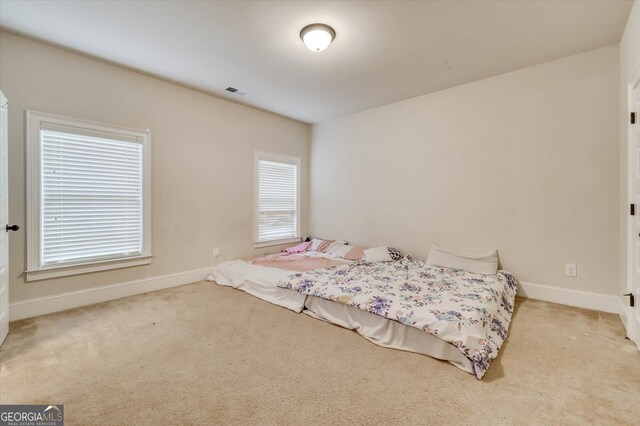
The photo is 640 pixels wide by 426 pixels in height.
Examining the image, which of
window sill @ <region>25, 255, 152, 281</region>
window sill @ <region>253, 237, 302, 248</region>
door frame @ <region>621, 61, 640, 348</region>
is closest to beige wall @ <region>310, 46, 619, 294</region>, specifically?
door frame @ <region>621, 61, 640, 348</region>

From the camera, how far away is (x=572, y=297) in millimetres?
2906

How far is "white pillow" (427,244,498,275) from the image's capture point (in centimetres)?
321

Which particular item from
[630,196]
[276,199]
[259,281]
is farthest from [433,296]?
[276,199]

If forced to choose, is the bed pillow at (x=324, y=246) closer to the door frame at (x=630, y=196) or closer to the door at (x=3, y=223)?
the door frame at (x=630, y=196)

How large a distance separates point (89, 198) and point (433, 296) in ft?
11.7

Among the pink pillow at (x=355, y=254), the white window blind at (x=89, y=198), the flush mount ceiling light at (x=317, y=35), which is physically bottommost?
the pink pillow at (x=355, y=254)

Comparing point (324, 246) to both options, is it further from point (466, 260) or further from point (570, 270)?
point (570, 270)

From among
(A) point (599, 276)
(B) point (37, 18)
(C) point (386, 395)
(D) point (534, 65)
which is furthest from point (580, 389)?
(B) point (37, 18)

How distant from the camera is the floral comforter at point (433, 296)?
191 centimetres

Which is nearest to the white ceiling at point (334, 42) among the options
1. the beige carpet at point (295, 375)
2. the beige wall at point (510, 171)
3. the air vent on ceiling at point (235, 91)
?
the air vent on ceiling at point (235, 91)

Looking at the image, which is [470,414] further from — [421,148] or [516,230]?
[421,148]

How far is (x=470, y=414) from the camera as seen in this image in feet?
4.77

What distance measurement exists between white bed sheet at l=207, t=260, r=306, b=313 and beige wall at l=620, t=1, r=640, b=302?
294 centimetres

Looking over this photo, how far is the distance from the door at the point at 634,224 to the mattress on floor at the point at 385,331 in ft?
4.71
